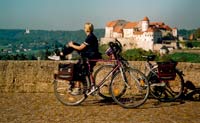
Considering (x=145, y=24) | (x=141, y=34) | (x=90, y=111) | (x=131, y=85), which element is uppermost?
(x=145, y=24)

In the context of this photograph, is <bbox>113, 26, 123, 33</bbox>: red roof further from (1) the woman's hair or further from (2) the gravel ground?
(1) the woman's hair

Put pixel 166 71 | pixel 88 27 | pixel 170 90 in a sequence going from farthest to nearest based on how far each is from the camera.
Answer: pixel 170 90
pixel 166 71
pixel 88 27

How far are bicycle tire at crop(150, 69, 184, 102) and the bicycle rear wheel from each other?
137 centimetres

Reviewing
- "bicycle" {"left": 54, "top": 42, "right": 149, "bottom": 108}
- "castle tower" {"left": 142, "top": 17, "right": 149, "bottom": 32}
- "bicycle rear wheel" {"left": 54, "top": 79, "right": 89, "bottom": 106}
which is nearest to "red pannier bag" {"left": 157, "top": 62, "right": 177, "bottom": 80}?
"bicycle" {"left": 54, "top": 42, "right": 149, "bottom": 108}

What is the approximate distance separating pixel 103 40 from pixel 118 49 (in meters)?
121

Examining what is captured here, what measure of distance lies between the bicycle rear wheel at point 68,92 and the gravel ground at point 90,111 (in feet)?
0.42

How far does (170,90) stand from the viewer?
7.87 m

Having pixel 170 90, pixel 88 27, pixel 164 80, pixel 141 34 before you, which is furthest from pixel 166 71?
pixel 141 34

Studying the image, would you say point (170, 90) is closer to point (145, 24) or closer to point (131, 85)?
point (131, 85)

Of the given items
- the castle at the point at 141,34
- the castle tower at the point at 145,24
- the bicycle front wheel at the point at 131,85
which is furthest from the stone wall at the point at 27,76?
the castle tower at the point at 145,24

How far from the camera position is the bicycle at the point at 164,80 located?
729 cm

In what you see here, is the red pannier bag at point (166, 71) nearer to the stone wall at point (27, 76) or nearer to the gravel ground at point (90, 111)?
the gravel ground at point (90, 111)

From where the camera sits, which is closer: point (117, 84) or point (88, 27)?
point (117, 84)

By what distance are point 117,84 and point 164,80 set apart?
1080 mm
